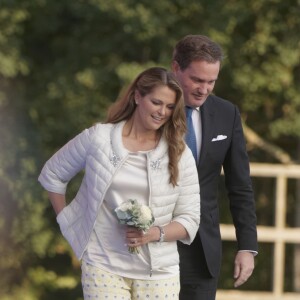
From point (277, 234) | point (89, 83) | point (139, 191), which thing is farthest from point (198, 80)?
point (89, 83)

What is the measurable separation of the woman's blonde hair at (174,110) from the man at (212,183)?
15.9 inches

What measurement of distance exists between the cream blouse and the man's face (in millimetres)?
515

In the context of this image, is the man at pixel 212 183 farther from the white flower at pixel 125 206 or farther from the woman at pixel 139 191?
the white flower at pixel 125 206

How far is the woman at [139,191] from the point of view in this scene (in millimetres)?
4617

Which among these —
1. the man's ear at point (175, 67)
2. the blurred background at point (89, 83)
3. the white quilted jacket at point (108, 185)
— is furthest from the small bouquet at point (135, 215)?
the blurred background at point (89, 83)

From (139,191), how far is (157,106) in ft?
1.05

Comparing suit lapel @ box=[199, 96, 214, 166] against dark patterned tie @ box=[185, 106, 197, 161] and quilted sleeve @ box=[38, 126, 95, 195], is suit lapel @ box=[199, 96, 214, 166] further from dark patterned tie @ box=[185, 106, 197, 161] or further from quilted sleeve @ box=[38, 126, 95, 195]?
quilted sleeve @ box=[38, 126, 95, 195]

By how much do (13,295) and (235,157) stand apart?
1204 centimetres

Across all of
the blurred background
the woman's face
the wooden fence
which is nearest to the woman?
the woman's face

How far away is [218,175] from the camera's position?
17.5 ft

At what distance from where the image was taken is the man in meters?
5.18

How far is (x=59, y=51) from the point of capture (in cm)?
1723

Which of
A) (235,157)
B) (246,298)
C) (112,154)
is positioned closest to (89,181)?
(112,154)

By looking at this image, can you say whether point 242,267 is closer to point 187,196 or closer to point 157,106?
point 187,196
